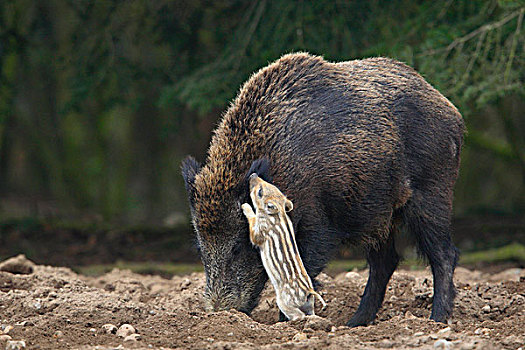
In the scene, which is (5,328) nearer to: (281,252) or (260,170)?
(281,252)

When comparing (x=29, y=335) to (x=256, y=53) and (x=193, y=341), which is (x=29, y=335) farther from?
(x=256, y=53)

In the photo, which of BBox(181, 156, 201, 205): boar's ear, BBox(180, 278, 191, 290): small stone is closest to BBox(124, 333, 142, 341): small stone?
BBox(181, 156, 201, 205): boar's ear

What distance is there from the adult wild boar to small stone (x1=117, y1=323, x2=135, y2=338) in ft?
2.74

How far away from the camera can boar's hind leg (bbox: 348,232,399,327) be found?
6.95m

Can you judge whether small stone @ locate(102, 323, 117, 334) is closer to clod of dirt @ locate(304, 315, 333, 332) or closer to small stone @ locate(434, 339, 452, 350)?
clod of dirt @ locate(304, 315, 333, 332)

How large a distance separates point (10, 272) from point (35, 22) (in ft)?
15.5

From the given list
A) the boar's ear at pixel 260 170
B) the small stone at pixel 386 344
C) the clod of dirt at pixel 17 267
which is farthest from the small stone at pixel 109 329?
the clod of dirt at pixel 17 267

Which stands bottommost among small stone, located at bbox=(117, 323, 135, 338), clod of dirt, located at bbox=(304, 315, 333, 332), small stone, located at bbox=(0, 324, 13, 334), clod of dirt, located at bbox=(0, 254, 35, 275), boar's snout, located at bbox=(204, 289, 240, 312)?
clod of dirt, located at bbox=(304, 315, 333, 332)

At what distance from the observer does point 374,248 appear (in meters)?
6.93

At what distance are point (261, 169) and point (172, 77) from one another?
515 centimetres

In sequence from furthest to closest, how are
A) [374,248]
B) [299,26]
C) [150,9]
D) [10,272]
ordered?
[150,9] < [299,26] < [10,272] < [374,248]

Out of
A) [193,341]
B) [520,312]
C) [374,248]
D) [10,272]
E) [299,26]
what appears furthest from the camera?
[299,26]

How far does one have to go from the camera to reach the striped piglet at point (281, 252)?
5.43 meters

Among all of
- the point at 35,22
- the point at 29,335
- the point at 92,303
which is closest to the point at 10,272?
the point at 92,303
